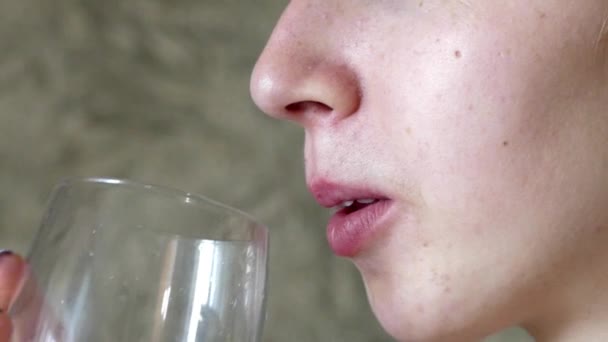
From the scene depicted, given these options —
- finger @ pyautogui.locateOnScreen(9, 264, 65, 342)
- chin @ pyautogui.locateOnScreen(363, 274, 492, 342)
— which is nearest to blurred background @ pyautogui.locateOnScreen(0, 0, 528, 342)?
chin @ pyautogui.locateOnScreen(363, 274, 492, 342)

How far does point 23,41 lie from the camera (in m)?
0.97

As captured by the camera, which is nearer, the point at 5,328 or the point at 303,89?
the point at 5,328

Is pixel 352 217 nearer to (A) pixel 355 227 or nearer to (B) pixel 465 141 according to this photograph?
(A) pixel 355 227

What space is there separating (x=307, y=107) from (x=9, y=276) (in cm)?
22

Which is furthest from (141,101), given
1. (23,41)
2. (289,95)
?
(289,95)

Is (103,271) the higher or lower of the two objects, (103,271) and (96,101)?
the lower

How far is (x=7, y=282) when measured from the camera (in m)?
0.40

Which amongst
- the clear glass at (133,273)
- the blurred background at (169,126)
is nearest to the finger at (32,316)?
the clear glass at (133,273)

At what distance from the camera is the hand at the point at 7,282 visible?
365 millimetres

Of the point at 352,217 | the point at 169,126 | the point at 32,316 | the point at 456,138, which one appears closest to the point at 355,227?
the point at 352,217

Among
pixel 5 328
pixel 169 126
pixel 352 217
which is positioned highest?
pixel 169 126

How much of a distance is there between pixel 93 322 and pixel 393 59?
9.7 inches

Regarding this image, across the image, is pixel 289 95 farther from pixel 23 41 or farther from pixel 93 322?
pixel 23 41

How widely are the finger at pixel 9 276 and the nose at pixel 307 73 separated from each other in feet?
0.65
